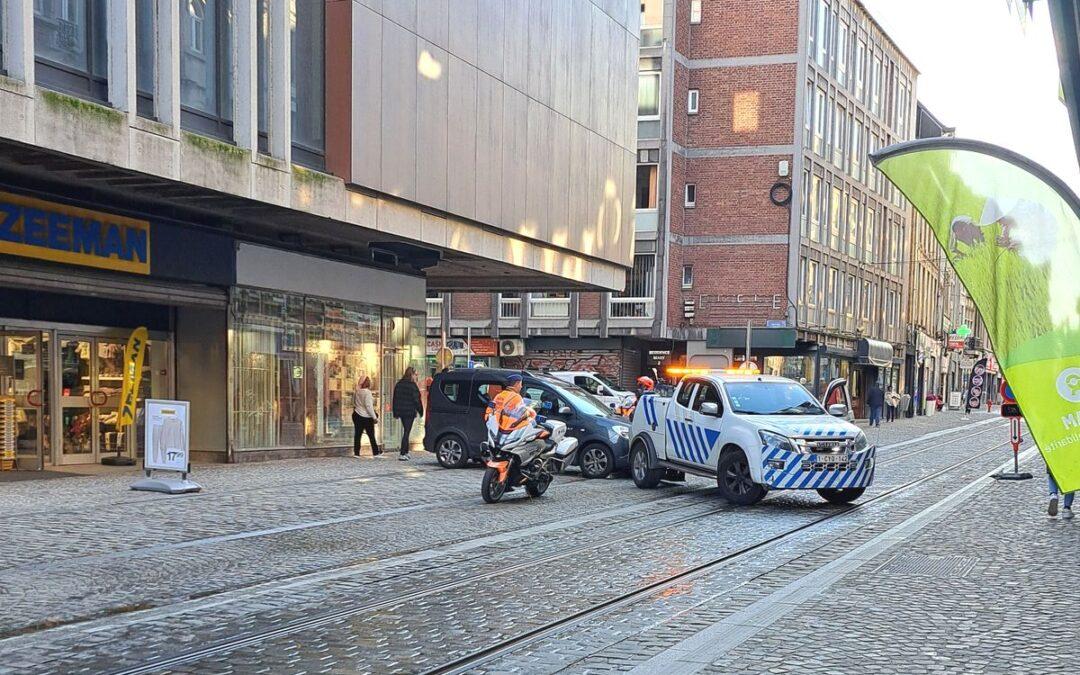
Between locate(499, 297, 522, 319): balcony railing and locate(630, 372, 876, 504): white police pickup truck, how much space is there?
28.7m

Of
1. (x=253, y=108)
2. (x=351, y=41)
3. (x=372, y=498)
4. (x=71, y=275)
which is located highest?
(x=351, y=41)

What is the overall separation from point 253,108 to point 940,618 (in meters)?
13.6

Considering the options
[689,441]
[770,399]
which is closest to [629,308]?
[689,441]

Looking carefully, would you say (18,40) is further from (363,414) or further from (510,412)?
(363,414)

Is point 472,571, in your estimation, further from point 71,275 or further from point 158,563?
point 71,275

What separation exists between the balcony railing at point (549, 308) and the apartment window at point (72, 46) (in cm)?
3077

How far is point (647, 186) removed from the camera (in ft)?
153

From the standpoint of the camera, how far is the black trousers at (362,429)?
23.9 m

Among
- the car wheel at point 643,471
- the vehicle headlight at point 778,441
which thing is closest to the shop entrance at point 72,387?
the car wheel at point 643,471

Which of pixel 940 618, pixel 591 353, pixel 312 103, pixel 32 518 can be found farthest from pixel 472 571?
pixel 591 353

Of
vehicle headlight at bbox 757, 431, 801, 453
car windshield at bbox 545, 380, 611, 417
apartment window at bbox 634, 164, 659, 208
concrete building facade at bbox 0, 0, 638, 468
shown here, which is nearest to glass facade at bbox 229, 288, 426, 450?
concrete building facade at bbox 0, 0, 638, 468

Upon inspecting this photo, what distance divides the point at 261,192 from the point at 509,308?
29.0m

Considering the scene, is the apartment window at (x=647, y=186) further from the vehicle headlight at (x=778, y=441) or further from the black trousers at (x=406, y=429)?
the vehicle headlight at (x=778, y=441)

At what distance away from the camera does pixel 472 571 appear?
32.4ft
